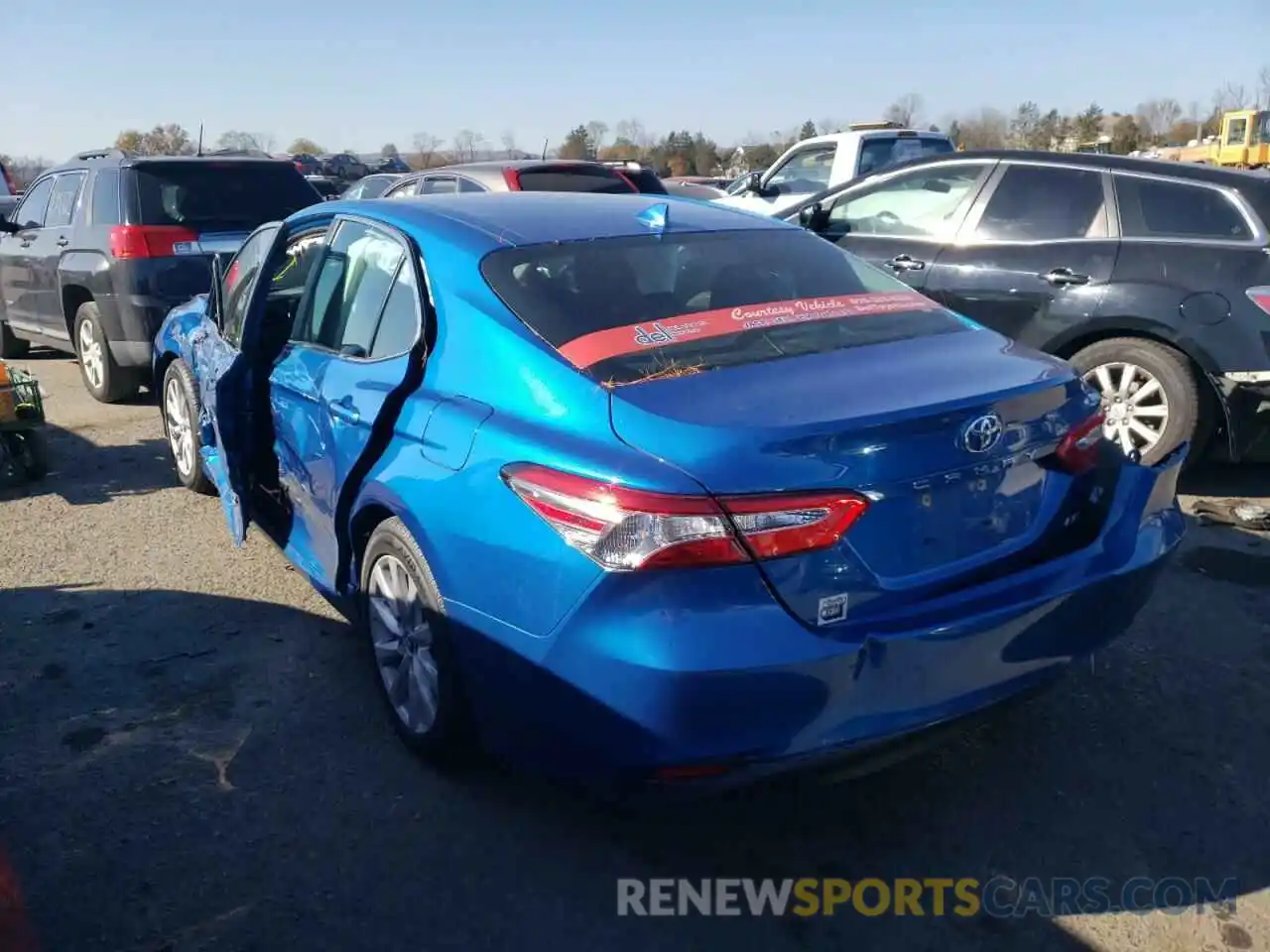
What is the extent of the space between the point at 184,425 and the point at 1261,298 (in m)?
5.36

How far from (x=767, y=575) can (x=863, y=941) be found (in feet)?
3.07

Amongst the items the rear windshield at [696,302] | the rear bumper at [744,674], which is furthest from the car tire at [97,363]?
the rear bumper at [744,674]

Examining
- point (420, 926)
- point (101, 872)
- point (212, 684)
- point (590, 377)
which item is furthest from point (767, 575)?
point (212, 684)

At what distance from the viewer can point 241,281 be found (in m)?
4.88

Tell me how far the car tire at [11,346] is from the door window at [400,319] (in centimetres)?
847

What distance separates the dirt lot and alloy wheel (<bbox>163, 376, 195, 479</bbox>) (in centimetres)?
163

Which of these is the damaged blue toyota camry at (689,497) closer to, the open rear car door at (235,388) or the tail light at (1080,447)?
the tail light at (1080,447)

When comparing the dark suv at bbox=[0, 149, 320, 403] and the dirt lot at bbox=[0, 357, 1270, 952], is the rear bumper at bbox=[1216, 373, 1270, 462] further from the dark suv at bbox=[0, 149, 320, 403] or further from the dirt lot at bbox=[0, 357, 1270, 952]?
the dark suv at bbox=[0, 149, 320, 403]

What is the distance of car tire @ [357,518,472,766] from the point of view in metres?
2.97

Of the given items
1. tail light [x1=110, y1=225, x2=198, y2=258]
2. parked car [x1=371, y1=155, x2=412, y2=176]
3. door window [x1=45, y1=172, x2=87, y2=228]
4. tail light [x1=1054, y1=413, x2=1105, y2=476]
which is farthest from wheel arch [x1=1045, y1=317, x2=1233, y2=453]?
parked car [x1=371, y1=155, x2=412, y2=176]

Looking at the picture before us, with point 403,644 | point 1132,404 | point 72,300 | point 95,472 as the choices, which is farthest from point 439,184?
point 403,644

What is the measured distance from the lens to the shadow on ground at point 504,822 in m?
2.62

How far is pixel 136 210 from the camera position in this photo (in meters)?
7.59

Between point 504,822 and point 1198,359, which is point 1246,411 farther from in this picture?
point 504,822
